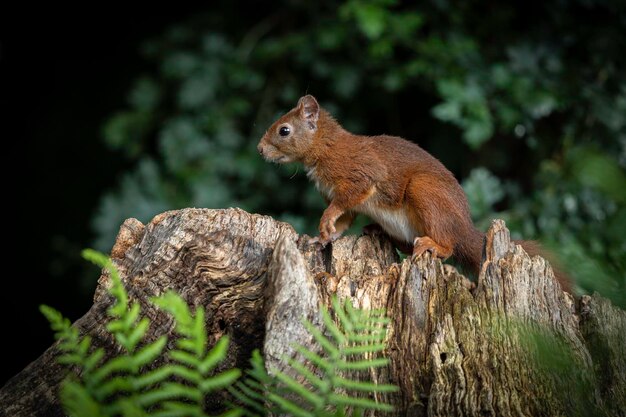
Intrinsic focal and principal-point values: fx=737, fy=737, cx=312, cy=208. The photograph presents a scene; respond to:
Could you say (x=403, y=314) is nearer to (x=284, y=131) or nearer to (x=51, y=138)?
(x=284, y=131)

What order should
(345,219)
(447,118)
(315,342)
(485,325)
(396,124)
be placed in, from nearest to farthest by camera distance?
(315,342)
(485,325)
(345,219)
(447,118)
(396,124)

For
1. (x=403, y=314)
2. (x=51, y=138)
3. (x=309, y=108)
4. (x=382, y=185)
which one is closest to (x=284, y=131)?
(x=309, y=108)

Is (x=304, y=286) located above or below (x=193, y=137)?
below

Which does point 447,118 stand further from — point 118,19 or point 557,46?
point 118,19

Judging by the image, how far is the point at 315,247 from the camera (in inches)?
89.2

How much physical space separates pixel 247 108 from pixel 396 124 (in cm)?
88

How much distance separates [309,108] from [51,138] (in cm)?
272

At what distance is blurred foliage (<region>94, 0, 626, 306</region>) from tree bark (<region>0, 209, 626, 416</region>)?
55.8 inches

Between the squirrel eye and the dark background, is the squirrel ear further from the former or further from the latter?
the dark background

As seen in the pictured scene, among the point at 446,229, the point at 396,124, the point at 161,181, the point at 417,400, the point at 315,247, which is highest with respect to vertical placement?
the point at 396,124

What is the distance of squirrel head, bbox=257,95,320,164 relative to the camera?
311 centimetres

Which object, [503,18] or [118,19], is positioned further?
[118,19]

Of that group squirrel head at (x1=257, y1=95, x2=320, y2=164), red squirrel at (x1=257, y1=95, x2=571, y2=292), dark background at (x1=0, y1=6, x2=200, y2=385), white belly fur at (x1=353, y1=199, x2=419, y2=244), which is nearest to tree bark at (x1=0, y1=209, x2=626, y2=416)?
red squirrel at (x1=257, y1=95, x2=571, y2=292)

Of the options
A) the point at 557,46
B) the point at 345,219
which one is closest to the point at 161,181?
the point at 345,219
